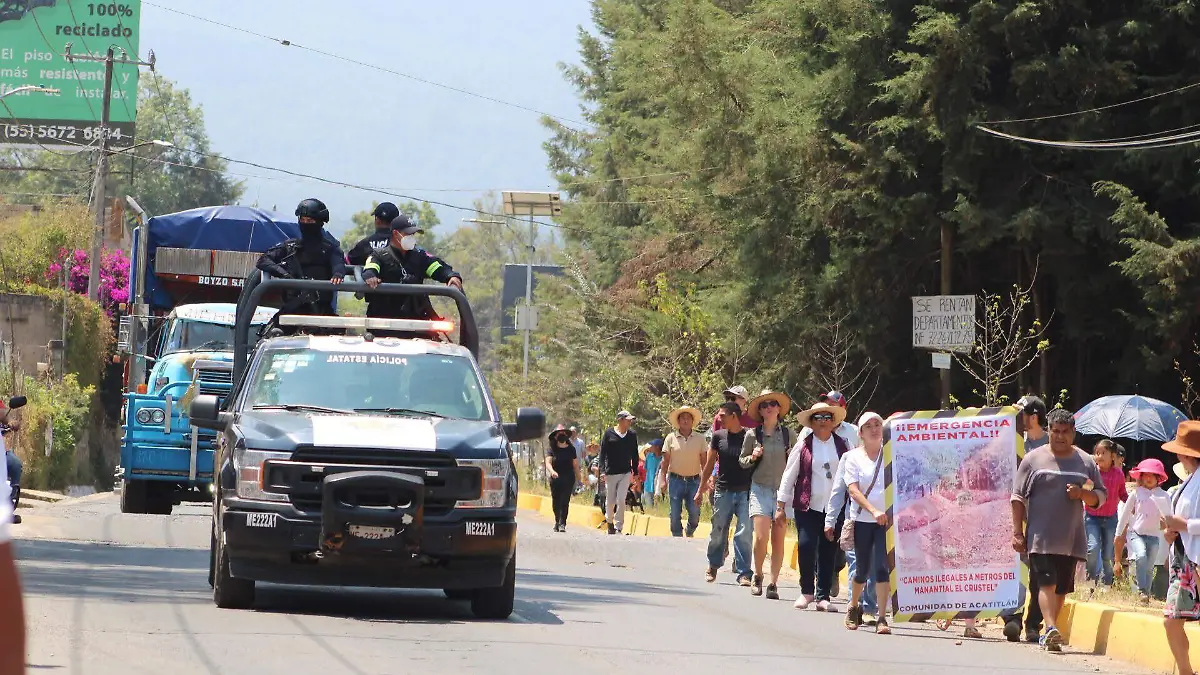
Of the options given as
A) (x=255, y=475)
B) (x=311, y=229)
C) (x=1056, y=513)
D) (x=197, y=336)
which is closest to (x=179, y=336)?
(x=197, y=336)

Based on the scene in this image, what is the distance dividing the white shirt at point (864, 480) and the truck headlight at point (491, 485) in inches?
134

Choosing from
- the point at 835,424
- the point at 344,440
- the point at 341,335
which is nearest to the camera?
the point at 344,440

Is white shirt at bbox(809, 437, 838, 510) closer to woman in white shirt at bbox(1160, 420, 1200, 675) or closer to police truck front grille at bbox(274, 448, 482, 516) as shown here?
police truck front grille at bbox(274, 448, 482, 516)

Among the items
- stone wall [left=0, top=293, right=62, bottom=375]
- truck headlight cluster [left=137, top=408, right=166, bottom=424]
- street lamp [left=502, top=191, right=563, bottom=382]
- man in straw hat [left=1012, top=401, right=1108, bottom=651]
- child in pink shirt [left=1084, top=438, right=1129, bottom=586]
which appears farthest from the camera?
street lamp [left=502, top=191, right=563, bottom=382]

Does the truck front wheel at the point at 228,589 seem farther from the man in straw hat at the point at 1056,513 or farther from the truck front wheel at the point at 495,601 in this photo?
the man in straw hat at the point at 1056,513

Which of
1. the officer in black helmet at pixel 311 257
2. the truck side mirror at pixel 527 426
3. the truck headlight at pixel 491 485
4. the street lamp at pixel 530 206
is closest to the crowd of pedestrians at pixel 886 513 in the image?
the truck side mirror at pixel 527 426

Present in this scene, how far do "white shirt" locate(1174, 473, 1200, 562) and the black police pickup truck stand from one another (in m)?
4.31

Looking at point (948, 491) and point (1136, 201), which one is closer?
point (948, 491)

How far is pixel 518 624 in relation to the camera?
486 inches

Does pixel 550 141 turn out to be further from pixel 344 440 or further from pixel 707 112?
pixel 344 440

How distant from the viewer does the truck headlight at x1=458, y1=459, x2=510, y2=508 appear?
11844mm

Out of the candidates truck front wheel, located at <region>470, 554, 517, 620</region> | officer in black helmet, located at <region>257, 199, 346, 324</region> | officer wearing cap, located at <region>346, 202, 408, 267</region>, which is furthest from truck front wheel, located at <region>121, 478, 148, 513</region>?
truck front wheel, located at <region>470, 554, 517, 620</region>

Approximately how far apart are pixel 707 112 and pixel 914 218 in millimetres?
5927

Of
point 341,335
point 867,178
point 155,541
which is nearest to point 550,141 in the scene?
point 867,178
